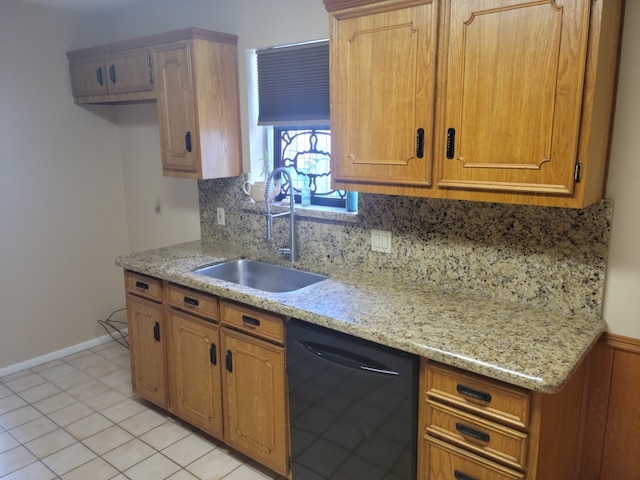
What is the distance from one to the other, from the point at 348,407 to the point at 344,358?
198 millimetres

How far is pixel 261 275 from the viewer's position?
273cm

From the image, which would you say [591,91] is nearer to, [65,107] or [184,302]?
[184,302]

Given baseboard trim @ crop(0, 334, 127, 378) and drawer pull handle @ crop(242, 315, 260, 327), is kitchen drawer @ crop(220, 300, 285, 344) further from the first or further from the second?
baseboard trim @ crop(0, 334, 127, 378)

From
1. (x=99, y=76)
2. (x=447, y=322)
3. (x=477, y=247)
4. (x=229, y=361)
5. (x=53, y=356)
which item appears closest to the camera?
(x=447, y=322)

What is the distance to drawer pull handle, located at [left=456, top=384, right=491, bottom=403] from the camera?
150 cm

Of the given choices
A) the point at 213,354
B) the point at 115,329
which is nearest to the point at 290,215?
the point at 213,354

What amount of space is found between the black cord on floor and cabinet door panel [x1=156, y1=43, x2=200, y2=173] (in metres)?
1.71

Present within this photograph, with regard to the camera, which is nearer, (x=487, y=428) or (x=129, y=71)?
(x=487, y=428)

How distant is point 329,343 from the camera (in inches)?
72.9

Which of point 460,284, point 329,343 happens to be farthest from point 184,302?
point 460,284

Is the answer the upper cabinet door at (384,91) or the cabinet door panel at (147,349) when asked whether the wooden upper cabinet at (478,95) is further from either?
the cabinet door panel at (147,349)

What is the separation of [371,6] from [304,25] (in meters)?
0.74

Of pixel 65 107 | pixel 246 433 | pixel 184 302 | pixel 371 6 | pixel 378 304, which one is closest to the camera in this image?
pixel 371 6

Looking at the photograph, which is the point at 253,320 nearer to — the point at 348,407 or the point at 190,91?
the point at 348,407
